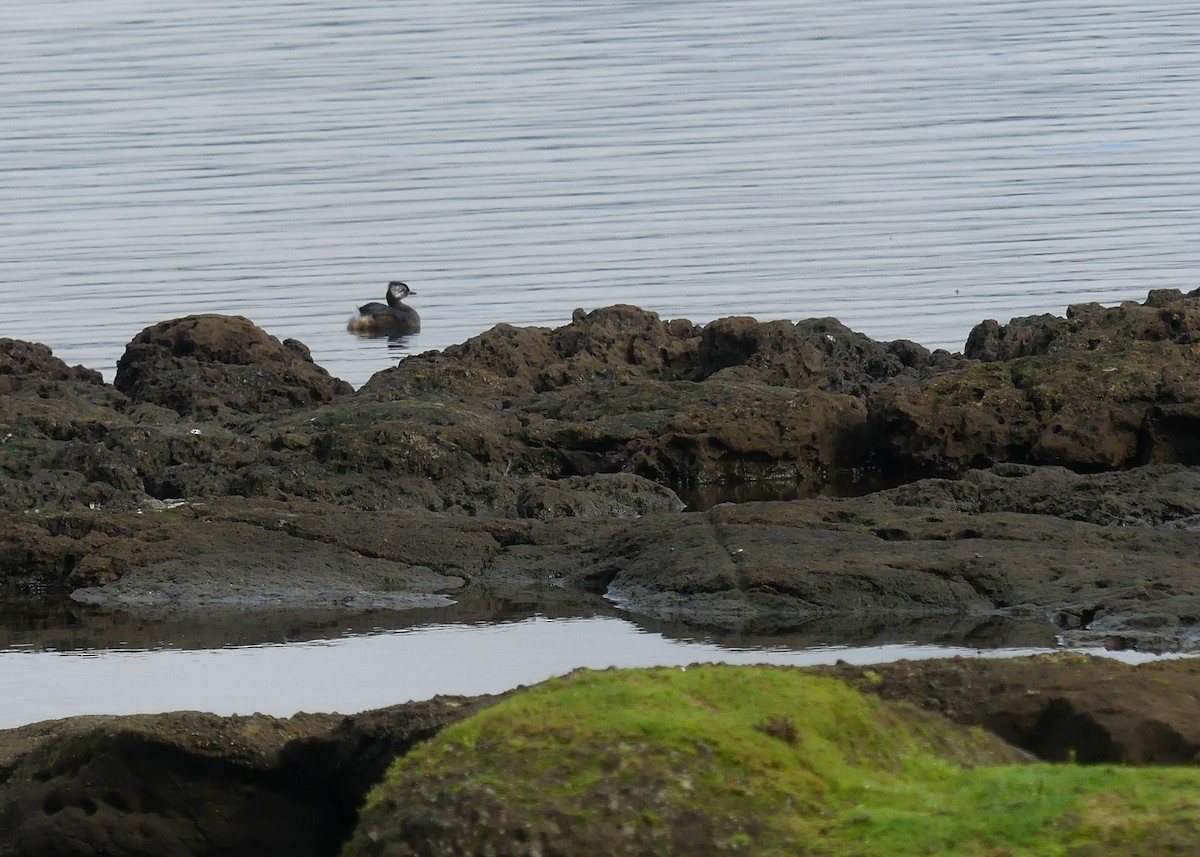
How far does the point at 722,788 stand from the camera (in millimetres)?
5145

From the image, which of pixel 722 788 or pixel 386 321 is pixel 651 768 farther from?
pixel 386 321

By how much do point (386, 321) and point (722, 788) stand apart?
68.9 feet

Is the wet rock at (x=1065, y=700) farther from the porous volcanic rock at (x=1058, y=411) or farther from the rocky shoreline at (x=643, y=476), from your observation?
the porous volcanic rock at (x=1058, y=411)

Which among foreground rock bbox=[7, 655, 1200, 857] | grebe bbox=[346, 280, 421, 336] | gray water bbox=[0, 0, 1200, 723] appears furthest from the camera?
grebe bbox=[346, 280, 421, 336]

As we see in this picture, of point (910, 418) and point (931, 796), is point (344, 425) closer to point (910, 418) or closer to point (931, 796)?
point (910, 418)

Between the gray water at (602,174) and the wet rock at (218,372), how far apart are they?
131 inches

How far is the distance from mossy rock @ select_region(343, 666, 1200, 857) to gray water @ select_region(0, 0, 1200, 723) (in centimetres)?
423

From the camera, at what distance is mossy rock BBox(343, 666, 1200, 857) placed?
4.87 m

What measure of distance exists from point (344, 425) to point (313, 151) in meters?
29.1

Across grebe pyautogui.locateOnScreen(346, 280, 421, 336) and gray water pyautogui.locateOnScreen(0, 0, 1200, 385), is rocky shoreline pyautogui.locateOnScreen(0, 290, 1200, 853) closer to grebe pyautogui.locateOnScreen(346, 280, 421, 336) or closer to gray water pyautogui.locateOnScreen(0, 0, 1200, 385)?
gray water pyautogui.locateOnScreen(0, 0, 1200, 385)

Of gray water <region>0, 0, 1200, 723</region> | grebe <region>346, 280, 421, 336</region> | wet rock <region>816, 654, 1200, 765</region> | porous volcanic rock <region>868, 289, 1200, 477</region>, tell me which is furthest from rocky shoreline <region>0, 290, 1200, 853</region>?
grebe <region>346, 280, 421, 336</region>

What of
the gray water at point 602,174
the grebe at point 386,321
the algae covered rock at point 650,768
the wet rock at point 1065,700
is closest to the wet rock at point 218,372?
the gray water at point 602,174

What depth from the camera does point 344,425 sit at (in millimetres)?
14586

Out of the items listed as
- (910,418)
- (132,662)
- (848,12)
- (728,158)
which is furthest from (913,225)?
(848,12)
